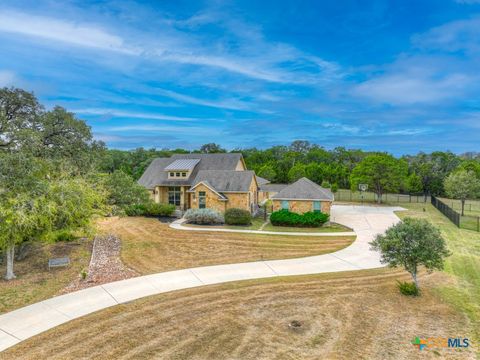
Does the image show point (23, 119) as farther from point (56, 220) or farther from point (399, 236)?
point (399, 236)

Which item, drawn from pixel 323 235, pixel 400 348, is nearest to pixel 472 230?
pixel 323 235

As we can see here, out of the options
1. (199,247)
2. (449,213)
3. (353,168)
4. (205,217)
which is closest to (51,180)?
(199,247)

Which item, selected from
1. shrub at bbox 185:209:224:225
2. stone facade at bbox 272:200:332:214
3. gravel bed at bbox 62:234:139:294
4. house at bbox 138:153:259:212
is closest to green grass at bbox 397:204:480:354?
stone facade at bbox 272:200:332:214

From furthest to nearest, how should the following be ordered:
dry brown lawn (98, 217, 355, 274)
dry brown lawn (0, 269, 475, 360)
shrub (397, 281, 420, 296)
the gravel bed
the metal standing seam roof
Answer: the metal standing seam roof
dry brown lawn (98, 217, 355, 274)
the gravel bed
shrub (397, 281, 420, 296)
dry brown lawn (0, 269, 475, 360)

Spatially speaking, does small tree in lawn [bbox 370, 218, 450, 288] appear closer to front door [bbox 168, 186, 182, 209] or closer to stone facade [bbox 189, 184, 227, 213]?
stone facade [bbox 189, 184, 227, 213]

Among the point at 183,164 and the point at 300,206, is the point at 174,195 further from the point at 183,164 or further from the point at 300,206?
the point at 300,206
